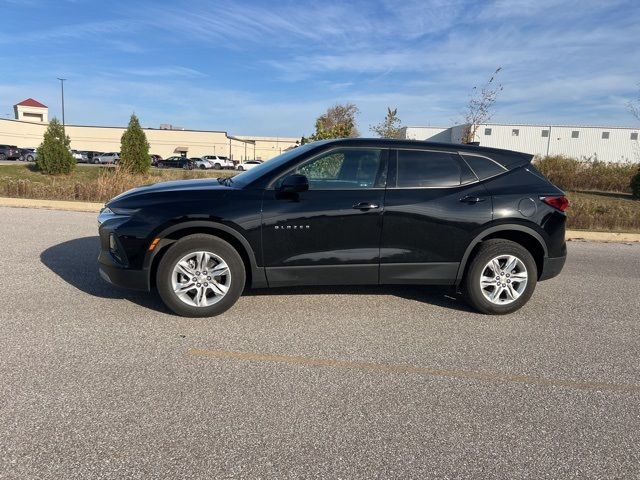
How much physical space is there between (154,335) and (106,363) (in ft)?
1.86

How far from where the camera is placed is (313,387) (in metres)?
3.16

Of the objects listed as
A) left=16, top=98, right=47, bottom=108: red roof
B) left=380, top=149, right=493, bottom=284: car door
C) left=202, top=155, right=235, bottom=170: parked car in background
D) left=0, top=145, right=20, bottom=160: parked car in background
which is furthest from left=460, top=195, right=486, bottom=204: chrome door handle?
left=16, top=98, right=47, bottom=108: red roof

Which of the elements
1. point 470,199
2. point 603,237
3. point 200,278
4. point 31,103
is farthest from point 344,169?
point 31,103

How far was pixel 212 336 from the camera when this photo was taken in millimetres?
3951

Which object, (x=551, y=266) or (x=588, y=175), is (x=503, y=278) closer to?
(x=551, y=266)

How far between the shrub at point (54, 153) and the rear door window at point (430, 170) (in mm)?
25274

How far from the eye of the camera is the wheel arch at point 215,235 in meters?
4.23

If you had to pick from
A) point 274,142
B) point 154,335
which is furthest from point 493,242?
point 274,142

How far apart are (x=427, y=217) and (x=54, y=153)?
1013 inches

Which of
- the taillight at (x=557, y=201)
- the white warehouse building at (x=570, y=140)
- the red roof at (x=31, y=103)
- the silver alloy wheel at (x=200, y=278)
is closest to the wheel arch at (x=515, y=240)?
the taillight at (x=557, y=201)

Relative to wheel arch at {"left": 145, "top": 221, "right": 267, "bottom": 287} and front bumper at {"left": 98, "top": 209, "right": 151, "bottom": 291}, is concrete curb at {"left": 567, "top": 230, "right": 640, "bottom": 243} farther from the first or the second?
front bumper at {"left": 98, "top": 209, "right": 151, "bottom": 291}

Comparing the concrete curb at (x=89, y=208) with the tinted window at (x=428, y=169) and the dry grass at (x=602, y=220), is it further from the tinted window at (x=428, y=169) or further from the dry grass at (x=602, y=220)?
the tinted window at (x=428, y=169)

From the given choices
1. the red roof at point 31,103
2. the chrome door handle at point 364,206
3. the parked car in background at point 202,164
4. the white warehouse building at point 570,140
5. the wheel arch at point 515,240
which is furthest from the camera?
the red roof at point 31,103

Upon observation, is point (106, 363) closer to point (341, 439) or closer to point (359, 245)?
point (341, 439)
